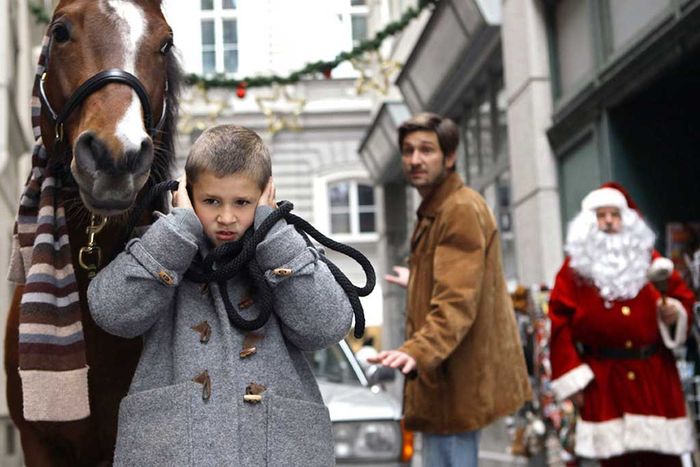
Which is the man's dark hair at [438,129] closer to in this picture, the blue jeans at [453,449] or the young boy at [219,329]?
the blue jeans at [453,449]

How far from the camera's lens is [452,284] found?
5070mm

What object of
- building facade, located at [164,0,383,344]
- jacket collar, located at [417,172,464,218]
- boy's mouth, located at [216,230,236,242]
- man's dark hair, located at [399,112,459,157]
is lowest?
boy's mouth, located at [216,230,236,242]

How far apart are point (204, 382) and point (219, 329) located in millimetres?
150

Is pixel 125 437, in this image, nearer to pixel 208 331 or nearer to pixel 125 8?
pixel 208 331

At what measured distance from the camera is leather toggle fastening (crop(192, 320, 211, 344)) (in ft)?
9.93

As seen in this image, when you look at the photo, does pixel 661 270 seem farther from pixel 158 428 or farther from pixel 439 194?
pixel 158 428

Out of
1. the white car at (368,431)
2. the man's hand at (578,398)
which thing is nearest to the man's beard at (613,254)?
the man's hand at (578,398)

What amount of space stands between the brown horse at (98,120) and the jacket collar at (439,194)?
2052mm

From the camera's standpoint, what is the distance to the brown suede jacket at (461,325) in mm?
5043

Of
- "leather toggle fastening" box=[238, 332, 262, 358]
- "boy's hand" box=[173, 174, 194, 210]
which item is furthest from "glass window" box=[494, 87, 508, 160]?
"leather toggle fastening" box=[238, 332, 262, 358]

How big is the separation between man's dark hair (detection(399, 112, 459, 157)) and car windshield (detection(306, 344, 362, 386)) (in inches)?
87.4

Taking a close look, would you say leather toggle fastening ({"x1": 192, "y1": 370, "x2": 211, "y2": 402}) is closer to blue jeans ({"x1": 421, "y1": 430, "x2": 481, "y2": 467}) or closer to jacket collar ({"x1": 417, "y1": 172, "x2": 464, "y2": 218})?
blue jeans ({"x1": 421, "y1": 430, "x2": 481, "y2": 467})

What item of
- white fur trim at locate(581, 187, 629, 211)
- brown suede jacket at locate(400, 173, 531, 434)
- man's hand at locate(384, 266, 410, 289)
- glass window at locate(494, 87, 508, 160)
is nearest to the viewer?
brown suede jacket at locate(400, 173, 531, 434)

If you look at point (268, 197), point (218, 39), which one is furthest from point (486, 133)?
point (218, 39)
